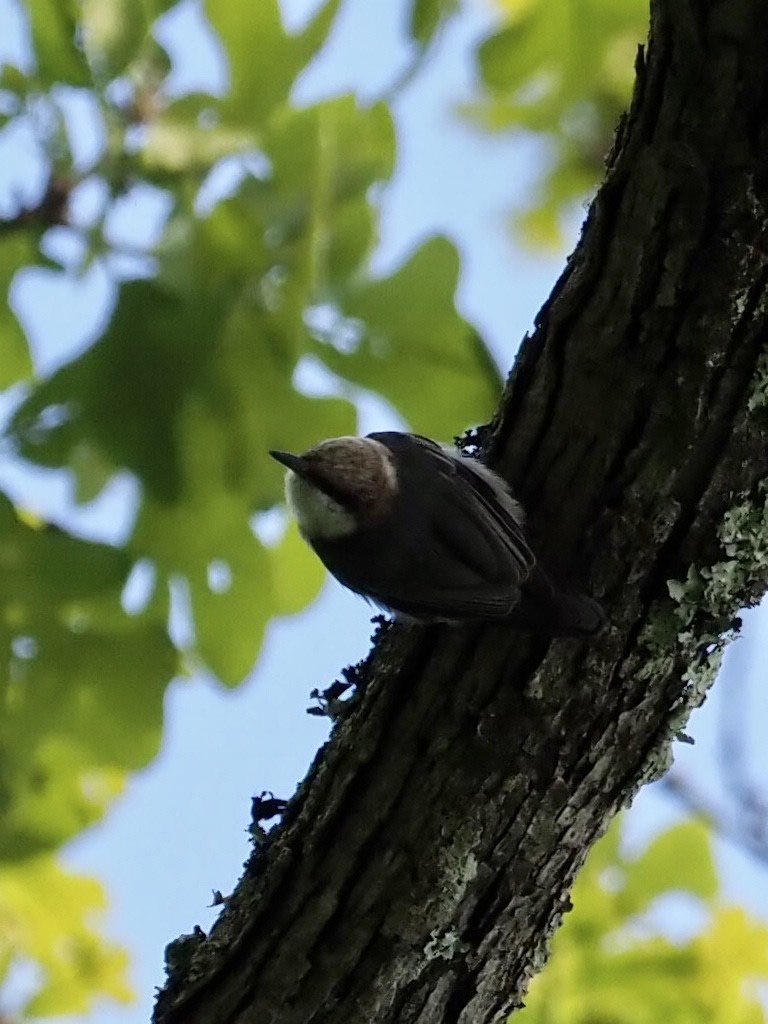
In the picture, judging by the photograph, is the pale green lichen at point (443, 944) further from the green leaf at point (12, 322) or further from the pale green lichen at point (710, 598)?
the green leaf at point (12, 322)

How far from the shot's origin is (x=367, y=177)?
4.33 feet

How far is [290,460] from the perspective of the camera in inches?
53.2

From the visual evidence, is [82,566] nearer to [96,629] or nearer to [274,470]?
[96,629]

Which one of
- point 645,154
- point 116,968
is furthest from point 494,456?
point 116,968

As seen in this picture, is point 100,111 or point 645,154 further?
point 100,111

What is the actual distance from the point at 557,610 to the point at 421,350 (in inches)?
18.8

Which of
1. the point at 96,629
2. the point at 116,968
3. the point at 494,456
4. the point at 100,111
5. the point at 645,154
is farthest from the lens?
the point at 116,968

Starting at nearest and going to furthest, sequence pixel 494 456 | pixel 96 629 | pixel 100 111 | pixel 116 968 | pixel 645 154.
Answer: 1. pixel 645 154
2. pixel 494 456
3. pixel 100 111
4. pixel 96 629
5. pixel 116 968

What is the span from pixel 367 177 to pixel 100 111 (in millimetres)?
327

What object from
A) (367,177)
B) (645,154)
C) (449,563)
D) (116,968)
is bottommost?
(116,968)

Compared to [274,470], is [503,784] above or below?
below

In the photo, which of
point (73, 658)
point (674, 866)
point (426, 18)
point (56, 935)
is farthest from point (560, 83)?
point (56, 935)

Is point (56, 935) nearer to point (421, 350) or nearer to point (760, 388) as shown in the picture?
point (421, 350)

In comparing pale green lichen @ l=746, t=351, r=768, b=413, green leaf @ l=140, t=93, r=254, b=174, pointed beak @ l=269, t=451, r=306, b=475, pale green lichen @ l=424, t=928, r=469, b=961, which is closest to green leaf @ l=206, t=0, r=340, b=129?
green leaf @ l=140, t=93, r=254, b=174
